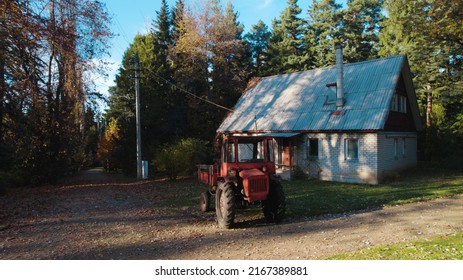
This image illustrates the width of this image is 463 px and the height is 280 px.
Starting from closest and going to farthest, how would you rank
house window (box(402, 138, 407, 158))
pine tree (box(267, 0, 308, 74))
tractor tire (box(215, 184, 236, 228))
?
tractor tire (box(215, 184, 236, 228)) < house window (box(402, 138, 407, 158)) < pine tree (box(267, 0, 308, 74))

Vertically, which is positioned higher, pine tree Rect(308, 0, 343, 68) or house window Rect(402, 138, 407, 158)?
pine tree Rect(308, 0, 343, 68)

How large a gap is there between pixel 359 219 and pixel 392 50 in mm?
26627

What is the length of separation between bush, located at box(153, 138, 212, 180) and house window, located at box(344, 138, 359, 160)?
8.30 meters

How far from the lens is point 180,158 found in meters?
19.7

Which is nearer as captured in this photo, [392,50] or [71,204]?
[71,204]

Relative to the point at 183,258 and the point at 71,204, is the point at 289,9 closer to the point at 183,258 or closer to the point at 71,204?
the point at 71,204

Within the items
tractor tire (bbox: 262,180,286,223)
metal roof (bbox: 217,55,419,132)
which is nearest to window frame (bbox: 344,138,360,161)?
metal roof (bbox: 217,55,419,132)

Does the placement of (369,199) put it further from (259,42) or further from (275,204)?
(259,42)

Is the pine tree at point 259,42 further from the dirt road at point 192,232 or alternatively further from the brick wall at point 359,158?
the dirt road at point 192,232

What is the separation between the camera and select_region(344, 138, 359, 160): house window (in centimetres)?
1784

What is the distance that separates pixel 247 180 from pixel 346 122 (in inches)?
455

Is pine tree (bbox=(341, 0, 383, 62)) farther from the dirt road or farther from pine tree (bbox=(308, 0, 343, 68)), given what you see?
the dirt road

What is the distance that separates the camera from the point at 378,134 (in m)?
Answer: 16.9

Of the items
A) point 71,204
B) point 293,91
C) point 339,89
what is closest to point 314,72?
point 293,91
